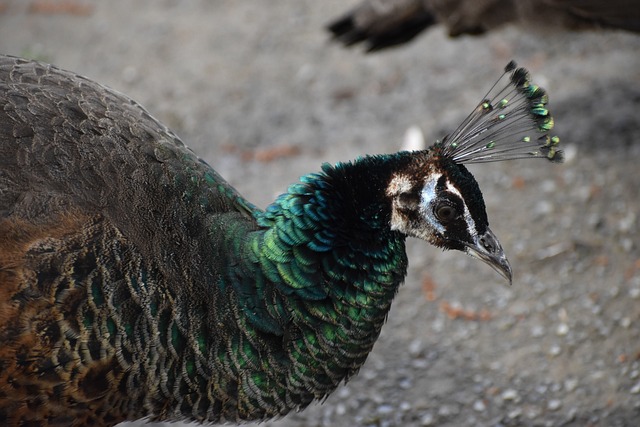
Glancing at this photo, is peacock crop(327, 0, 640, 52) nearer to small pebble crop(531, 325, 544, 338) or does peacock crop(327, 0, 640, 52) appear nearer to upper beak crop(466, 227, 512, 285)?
small pebble crop(531, 325, 544, 338)

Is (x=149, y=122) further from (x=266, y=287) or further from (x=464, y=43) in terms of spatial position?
(x=464, y=43)

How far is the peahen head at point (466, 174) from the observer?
7.59 feet

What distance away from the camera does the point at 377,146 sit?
472cm

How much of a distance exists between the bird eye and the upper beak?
3.9 inches

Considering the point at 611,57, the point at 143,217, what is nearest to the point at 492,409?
the point at 143,217

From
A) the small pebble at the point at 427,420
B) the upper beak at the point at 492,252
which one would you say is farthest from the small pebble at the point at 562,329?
the upper beak at the point at 492,252

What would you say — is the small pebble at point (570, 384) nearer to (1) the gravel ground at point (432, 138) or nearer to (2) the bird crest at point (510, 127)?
(1) the gravel ground at point (432, 138)

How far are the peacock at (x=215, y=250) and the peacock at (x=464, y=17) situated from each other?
2039mm

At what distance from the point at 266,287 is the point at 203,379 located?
0.33m

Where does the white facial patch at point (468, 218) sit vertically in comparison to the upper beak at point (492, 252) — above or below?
above

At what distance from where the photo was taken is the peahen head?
2312mm

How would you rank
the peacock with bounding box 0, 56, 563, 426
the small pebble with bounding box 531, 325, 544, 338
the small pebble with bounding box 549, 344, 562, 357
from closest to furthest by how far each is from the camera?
the peacock with bounding box 0, 56, 563, 426
the small pebble with bounding box 549, 344, 562, 357
the small pebble with bounding box 531, 325, 544, 338

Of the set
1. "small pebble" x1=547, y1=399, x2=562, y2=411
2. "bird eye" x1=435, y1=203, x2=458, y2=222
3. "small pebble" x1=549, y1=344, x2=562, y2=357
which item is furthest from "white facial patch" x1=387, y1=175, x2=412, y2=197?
"small pebble" x1=549, y1=344, x2=562, y2=357

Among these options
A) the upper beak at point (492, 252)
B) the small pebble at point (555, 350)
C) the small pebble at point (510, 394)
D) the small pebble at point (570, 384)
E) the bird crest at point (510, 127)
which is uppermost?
the bird crest at point (510, 127)
